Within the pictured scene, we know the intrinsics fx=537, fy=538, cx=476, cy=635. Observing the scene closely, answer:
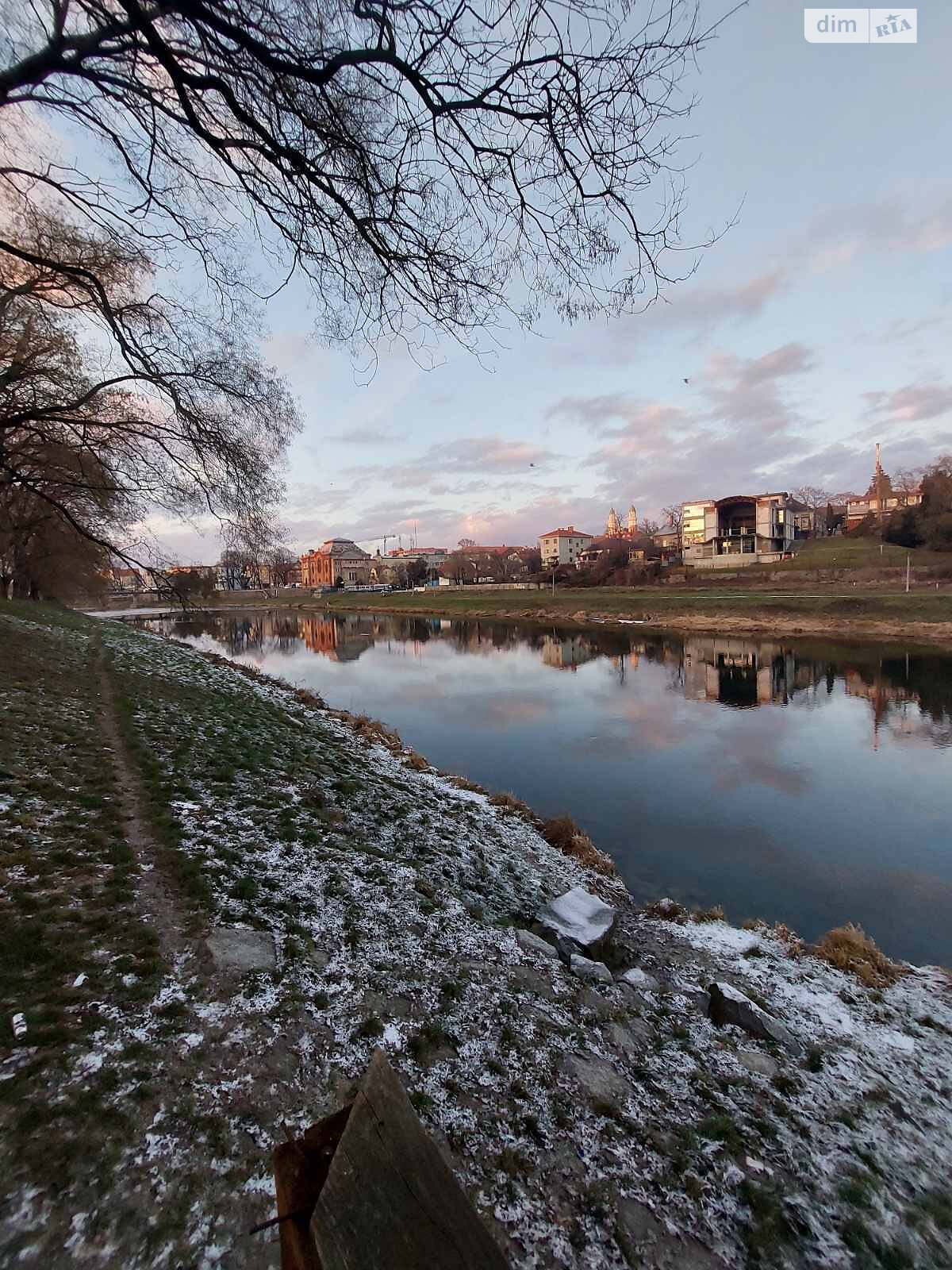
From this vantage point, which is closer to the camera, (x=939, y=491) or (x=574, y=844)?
(x=574, y=844)

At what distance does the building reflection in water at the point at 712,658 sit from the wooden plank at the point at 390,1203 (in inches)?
334

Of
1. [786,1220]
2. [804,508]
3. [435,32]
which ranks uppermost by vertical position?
[804,508]

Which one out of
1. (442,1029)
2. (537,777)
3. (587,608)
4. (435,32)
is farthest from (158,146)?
(587,608)

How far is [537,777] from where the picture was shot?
36.5 feet

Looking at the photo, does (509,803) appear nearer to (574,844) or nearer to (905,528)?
(574,844)

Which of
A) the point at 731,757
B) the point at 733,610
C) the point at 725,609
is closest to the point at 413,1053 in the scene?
the point at 731,757

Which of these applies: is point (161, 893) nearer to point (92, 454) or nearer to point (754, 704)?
point (92, 454)

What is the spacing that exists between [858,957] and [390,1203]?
6096mm

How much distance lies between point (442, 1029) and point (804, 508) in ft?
326

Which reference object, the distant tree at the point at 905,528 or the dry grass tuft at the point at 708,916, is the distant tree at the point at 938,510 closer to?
the distant tree at the point at 905,528

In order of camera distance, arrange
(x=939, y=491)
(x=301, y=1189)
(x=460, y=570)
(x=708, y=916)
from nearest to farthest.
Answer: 1. (x=301, y=1189)
2. (x=708, y=916)
3. (x=939, y=491)
4. (x=460, y=570)

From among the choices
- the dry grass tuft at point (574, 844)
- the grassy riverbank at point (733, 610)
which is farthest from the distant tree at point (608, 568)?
the dry grass tuft at point (574, 844)

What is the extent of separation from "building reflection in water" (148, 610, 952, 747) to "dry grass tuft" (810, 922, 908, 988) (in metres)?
9.16

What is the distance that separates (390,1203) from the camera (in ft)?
3.36
